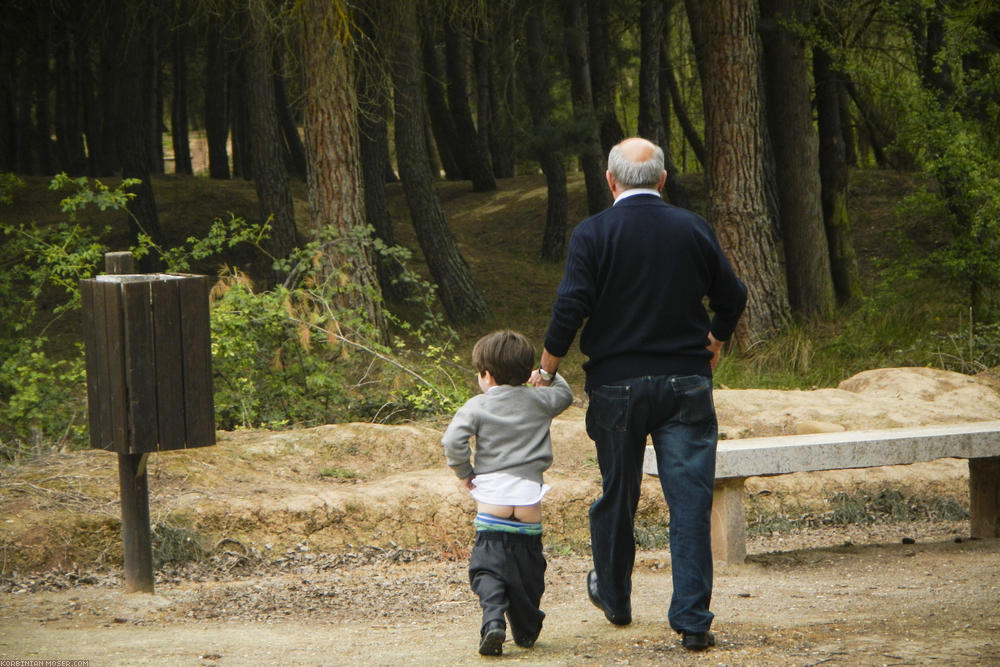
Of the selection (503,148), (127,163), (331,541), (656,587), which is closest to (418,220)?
(127,163)

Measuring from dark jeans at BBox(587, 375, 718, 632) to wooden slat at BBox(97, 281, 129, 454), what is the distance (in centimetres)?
219

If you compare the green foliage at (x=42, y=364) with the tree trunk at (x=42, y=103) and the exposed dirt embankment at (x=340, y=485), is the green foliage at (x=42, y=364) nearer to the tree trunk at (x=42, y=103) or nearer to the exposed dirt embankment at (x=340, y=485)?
the exposed dirt embankment at (x=340, y=485)

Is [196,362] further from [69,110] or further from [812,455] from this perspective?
[69,110]

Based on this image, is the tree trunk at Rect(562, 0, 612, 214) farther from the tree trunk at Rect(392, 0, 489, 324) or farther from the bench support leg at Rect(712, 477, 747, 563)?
the bench support leg at Rect(712, 477, 747, 563)

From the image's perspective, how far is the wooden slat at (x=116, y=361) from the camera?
189 inches

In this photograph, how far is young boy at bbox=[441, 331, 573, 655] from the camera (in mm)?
3854

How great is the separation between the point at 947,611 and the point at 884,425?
13.8ft

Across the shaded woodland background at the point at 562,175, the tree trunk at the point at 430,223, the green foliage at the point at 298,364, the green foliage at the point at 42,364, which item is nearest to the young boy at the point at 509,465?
the shaded woodland background at the point at 562,175

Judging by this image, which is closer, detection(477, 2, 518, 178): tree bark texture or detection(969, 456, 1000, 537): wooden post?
detection(969, 456, 1000, 537): wooden post

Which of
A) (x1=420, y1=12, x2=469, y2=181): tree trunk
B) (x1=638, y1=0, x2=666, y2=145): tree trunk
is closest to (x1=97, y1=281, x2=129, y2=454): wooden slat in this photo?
(x1=638, y1=0, x2=666, y2=145): tree trunk

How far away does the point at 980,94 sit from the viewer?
37.2 feet

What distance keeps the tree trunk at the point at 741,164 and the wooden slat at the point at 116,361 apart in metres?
7.96

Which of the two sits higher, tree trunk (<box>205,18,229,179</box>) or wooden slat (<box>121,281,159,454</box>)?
tree trunk (<box>205,18,229,179</box>)

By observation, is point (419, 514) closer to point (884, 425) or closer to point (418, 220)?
point (884, 425)
